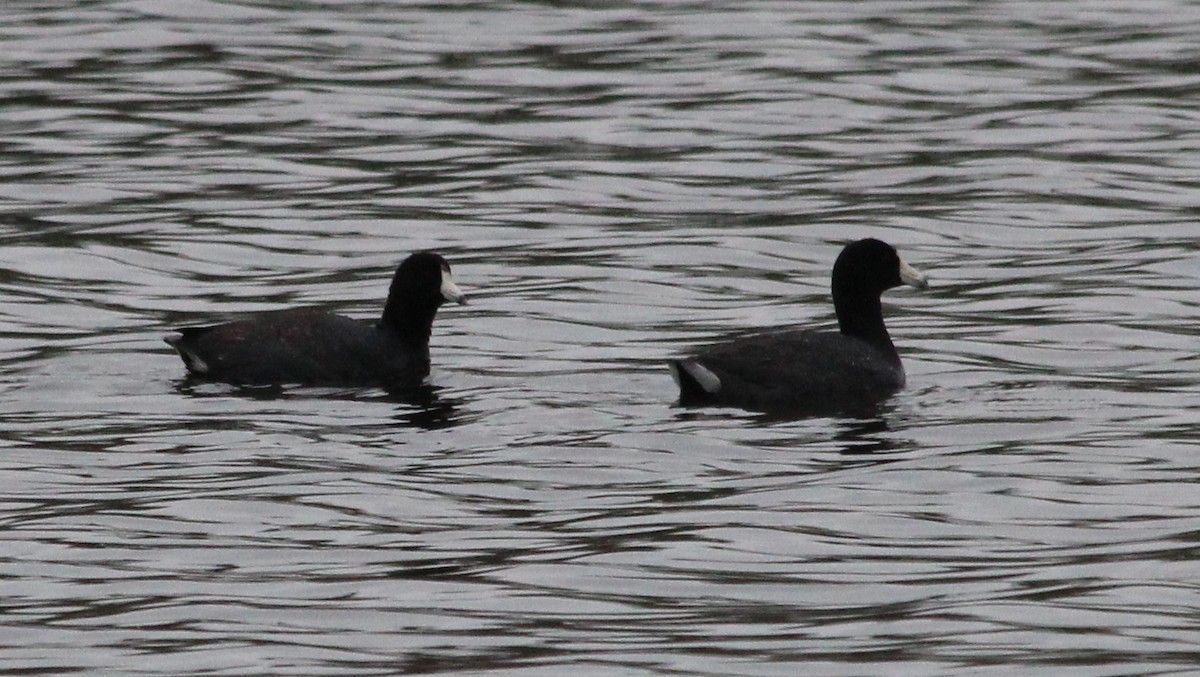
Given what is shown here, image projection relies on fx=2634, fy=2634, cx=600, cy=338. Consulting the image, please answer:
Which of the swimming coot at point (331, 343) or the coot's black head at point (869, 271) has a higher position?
the coot's black head at point (869, 271)

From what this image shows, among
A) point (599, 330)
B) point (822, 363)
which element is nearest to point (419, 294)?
point (599, 330)

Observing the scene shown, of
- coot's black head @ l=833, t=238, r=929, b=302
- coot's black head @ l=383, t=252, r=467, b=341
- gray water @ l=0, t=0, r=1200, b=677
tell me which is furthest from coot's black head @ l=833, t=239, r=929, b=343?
coot's black head @ l=383, t=252, r=467, b=341

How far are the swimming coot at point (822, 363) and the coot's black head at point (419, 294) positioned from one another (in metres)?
1.96

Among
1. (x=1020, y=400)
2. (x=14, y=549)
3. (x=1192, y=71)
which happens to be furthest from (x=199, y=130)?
(x=14, y=549)

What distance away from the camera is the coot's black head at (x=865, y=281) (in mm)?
14875

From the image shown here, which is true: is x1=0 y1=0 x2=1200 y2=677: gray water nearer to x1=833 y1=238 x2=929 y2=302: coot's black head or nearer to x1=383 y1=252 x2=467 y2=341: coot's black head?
x1=383 y1=252 x2=467 y2=341: coot's black head

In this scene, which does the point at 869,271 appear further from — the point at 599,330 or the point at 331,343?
the point at 331,343

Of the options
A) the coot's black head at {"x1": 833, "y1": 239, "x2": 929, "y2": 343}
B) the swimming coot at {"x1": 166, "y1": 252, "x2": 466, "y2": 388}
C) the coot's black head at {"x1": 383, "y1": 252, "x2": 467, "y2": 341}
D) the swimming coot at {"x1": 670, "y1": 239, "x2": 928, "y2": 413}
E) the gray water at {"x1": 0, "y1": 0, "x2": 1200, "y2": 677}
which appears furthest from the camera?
the coot's black head at {"x1": 383, "y1": 252, "x2": 467, "y2": 341}

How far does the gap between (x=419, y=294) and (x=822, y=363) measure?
2.57 meters

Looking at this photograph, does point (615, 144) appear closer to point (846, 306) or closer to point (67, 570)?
point (846, 306)

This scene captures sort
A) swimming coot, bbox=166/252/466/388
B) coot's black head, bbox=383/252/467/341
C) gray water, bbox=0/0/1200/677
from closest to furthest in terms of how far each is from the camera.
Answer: gray water, bbox=0/0/1200/677 < swimming coot, bbox=166/252/466/388 < coot's black head, bbox=383/252/467/341

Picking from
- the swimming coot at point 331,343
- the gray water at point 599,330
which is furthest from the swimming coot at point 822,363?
the swimming coot at point 331,343

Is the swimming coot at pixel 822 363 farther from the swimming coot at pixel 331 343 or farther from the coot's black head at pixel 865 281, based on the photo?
the swimming coot at pixel 331 343

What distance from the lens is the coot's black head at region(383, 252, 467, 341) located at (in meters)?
15.2
